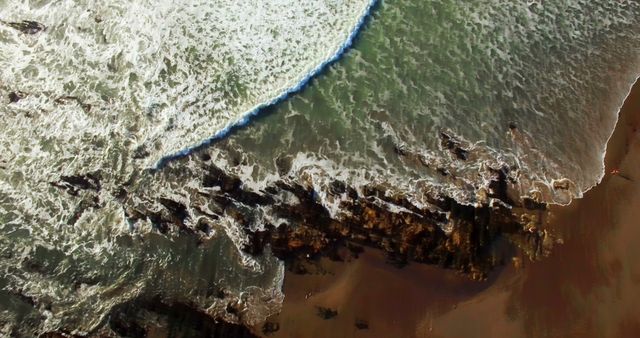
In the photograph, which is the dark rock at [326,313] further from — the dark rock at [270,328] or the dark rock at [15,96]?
the dark rock at [15,96]

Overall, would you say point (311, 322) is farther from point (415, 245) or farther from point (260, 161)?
point (260, 161)

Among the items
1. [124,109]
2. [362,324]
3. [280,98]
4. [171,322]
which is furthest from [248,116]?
[362,324]

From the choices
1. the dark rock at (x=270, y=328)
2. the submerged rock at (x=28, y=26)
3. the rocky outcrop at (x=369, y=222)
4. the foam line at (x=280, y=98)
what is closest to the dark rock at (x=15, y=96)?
the submerged rock at (x=28, y=26)

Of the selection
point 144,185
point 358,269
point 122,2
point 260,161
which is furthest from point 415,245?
point 122,2

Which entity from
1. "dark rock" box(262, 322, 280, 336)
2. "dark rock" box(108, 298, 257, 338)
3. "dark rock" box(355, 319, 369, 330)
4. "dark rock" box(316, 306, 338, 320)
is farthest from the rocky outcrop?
"dark rock" box(108, 298, 257, 338)

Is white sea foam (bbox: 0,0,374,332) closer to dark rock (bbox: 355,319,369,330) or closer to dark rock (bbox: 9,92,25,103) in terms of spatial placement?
dark rock (bbox: 9,92,25,103)
